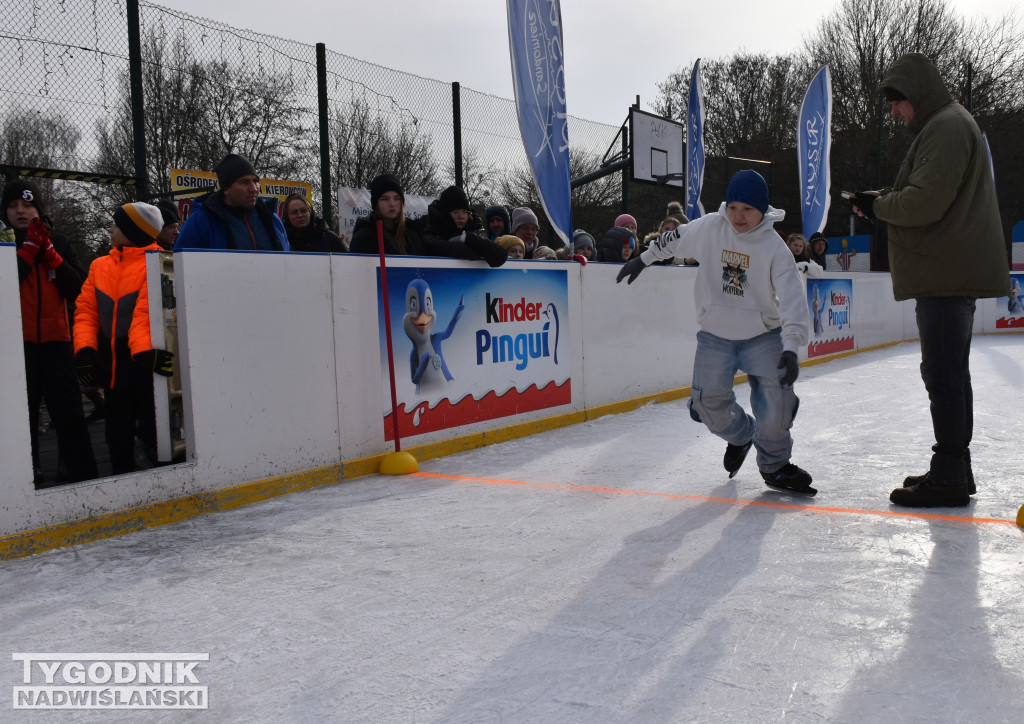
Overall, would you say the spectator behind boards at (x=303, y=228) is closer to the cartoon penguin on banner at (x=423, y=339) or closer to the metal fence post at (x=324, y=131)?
the cartoon penguin on banner at (x=423, y=339)

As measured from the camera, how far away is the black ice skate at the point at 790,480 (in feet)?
12.8

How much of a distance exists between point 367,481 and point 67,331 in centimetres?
171

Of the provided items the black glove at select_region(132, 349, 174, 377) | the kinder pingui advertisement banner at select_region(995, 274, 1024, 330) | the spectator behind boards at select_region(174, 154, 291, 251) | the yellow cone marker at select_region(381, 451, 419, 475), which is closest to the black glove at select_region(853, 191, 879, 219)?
the yellow cone marker at select_region(381, 451, 419, 475)

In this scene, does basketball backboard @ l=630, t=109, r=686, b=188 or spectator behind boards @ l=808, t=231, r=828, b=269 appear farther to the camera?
basketball backboard @ l=630, t=109, r=686, b=188

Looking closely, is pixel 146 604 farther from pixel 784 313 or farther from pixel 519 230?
pixel 519 230

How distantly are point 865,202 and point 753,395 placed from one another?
3.40 feet

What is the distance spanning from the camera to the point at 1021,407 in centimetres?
651

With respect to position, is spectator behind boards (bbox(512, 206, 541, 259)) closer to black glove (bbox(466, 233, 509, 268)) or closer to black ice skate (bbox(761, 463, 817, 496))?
black glove (bbox(466, 233, 509, 268))

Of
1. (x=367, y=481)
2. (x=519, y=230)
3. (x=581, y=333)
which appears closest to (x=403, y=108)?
(x=519, y=230)

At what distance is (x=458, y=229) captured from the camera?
5.73m

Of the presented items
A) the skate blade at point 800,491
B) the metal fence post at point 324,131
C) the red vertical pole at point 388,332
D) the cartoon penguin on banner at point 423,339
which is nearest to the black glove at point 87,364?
the red vertical pole at point 388,332

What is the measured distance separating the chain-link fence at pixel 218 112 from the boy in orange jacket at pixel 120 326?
6.91 feet

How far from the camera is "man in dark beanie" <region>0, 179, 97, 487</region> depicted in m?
4.03

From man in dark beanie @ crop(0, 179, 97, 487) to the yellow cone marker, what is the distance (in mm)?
1517
